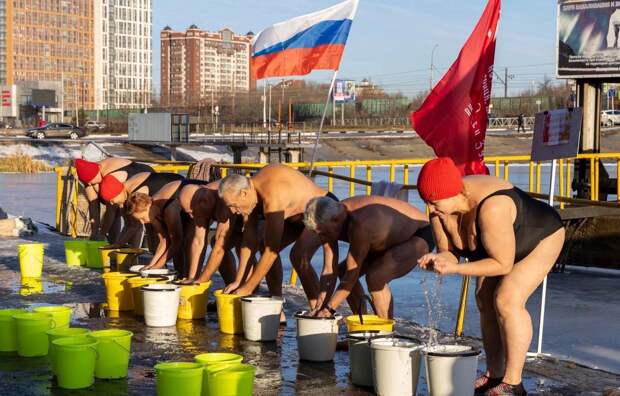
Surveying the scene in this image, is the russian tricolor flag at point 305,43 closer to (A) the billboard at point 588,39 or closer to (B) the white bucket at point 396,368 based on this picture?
(A) the billboard at point 588,39

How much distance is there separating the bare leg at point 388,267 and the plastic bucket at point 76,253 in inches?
221

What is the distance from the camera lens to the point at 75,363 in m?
5.75

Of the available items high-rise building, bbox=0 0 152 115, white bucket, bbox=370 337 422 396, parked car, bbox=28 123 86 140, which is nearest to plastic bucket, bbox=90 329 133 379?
white bucket, bbox=370 337 422 396

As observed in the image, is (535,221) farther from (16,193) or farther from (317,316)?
(16,193)

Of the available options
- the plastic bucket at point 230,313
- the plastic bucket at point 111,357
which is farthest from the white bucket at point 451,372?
the plastic bucket at point 230,313

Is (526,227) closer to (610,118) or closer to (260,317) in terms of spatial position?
(260,317)

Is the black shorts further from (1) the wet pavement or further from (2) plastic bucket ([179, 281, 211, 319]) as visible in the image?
(2) plastic bucket ([179, 281, 211, 319])

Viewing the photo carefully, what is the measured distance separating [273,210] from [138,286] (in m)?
1.72

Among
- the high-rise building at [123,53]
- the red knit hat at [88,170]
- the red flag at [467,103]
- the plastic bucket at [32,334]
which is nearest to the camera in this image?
the plastic bucket at [32,334]

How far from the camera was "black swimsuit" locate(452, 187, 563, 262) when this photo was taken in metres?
5.38

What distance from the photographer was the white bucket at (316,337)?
6.48 meters

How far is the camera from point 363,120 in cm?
10119

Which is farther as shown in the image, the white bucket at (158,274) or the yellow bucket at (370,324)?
the white bucket at (158,274)

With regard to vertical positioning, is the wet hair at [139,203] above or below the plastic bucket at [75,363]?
Result: above
